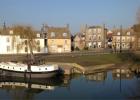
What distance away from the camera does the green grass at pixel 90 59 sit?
84.7 meters

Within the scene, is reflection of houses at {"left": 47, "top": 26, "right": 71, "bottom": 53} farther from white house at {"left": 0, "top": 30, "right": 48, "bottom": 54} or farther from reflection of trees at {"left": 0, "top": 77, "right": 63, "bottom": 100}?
reflection of trees at {"left": 0, "top": 77, "right": 63, "bottom": 100}

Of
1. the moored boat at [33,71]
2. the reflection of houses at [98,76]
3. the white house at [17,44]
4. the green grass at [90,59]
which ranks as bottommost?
the reflection of houses at [98,76]

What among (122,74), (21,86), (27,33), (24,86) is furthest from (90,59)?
(21,86)

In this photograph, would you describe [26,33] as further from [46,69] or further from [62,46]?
[46,69]

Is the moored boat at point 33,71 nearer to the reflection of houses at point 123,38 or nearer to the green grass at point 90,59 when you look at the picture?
the green grass at point 90,59

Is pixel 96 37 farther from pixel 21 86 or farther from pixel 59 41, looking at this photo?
pixel 21 86

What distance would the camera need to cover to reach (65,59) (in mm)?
87438

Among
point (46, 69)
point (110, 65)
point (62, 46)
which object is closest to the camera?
point (46, 69)

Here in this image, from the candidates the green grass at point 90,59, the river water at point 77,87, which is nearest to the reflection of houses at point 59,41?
the green grass at point 90,59

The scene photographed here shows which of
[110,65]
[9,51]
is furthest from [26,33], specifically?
[110,65]

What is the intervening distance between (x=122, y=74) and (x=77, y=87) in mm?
19507

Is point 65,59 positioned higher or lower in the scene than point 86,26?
lower

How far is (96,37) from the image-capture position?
150250 millimetres

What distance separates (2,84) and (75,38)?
91.4 meters
